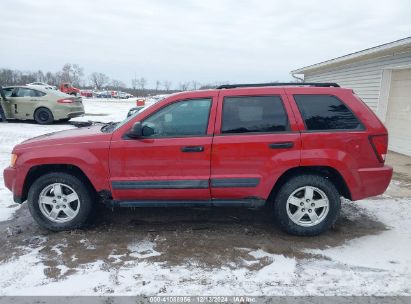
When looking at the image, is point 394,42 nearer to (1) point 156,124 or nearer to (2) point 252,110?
(2) point 252,110

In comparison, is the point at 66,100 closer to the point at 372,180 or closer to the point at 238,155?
the point at 238,155

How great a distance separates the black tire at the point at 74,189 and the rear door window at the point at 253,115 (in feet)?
6.15

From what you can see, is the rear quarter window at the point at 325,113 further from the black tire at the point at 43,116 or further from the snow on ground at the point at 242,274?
the black tire at the point at 43,116

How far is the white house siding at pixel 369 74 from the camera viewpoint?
920 cm

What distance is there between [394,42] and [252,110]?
21.7ft

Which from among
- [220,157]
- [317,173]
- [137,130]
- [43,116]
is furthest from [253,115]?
[43,116]

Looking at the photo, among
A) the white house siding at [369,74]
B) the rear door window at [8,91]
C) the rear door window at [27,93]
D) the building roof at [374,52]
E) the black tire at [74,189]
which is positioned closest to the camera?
the black tire at [74,189]

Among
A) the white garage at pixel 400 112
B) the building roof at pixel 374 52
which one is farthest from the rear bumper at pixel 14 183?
the white garage at pixel 400 112

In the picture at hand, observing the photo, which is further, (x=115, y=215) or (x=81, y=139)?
(x=115, y=215)

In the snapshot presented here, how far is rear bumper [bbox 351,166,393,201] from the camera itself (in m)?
3.94

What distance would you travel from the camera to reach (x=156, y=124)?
13.2 ft

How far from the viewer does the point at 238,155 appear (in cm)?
388

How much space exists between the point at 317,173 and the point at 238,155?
40.8 inches

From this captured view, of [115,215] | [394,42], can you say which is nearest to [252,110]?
[115,215]
